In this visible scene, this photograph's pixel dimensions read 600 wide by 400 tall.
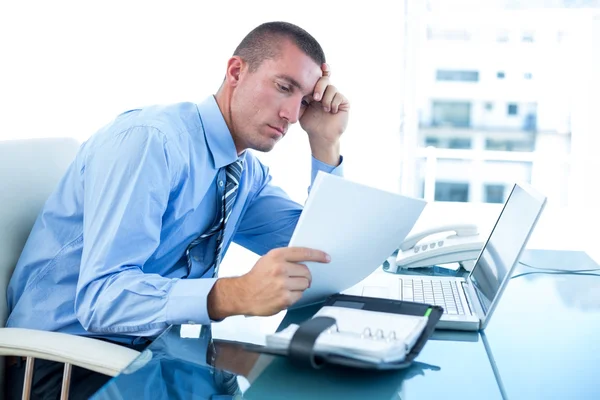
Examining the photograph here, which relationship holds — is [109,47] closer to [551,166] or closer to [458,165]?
[551,166]

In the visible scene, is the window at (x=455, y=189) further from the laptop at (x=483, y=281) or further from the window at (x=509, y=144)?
the laptop at (x=483, y=281)

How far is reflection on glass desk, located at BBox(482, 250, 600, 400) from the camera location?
866 mm

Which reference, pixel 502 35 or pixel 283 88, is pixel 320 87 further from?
pixel 502 35

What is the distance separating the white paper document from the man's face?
1.24 ft

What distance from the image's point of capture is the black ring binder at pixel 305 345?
80 centimetres

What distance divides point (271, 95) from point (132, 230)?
0.44m

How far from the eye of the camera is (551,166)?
6.07m

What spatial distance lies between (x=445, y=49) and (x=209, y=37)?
3573mm

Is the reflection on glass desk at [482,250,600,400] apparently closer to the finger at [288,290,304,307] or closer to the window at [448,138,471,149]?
the finger at [288,290,304,307]

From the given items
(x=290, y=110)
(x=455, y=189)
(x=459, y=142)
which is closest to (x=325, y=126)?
(x=290, y=110)

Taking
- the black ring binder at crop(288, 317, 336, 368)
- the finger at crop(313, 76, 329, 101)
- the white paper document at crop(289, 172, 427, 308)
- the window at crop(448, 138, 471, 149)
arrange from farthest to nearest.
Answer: the window at crop(448, 138, 471, 149) → the finger at crop(313, 76, 329, 101) → the white paper document at crop(289, 172, 427, 308) → the black ring binder at crop(288, 317, 336, 368)

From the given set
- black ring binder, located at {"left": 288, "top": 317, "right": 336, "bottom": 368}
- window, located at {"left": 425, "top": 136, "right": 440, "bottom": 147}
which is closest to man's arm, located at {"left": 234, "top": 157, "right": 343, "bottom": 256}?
black ring binder, located at {"left": 288, "top": 317, "right": 336, "bottom": 368}

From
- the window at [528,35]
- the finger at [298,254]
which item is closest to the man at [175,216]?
the finger at [298,254]

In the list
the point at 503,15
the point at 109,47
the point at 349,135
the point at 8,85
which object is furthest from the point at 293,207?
the point at 503,15
